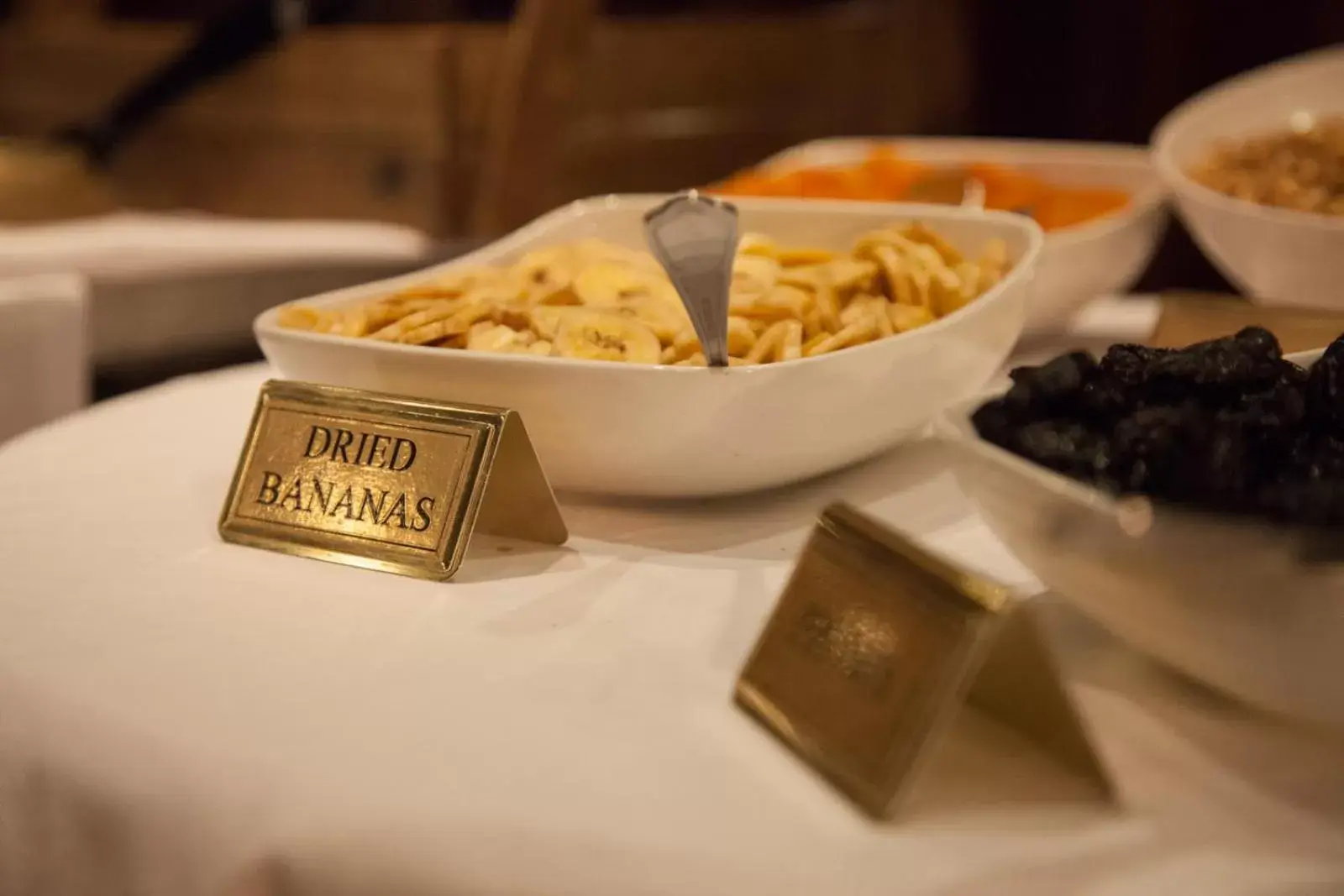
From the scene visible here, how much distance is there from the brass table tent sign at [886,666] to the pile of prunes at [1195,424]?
6 centimetres

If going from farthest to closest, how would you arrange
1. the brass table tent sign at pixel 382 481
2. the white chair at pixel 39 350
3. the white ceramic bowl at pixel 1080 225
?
1. the white chair at pixel 39 350
2. the white ceramic bowl at pixel 1080 225
3. the brass table tent sign at pixel 382 481

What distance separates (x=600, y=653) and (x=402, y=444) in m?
0.16

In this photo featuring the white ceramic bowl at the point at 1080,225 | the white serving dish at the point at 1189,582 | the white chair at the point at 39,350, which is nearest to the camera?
the white serving dish at the point at 1189,582

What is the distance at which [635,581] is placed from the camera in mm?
587

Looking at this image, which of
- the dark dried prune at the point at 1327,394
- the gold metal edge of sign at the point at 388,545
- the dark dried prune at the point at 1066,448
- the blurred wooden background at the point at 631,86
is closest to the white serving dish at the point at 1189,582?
the dark dried prune at the point at 1066,448

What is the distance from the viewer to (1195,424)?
1.29 feet

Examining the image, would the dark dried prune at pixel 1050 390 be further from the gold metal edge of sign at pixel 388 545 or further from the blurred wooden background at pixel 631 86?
the blurred wooden background at pixel 631 86

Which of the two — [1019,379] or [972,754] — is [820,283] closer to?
[1019,379]

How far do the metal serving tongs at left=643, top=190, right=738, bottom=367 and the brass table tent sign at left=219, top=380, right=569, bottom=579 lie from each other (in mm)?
104

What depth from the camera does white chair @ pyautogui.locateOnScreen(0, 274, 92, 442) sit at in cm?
127

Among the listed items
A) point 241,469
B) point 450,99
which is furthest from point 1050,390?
point 450,99

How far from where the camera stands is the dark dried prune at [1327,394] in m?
0.46

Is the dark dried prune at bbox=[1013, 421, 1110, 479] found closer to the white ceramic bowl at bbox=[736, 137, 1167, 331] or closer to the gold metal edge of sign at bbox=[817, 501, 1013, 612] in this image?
the gold metal edge of sign at bbox=[817, 501, 1013, 612]

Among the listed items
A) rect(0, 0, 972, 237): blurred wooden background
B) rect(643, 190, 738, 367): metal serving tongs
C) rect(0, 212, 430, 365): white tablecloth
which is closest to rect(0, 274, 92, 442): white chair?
rect(0, 212, 430, 365): white tablecloth
